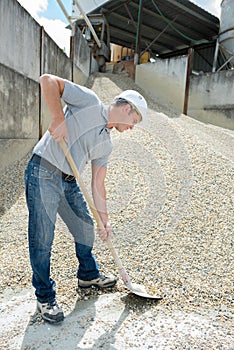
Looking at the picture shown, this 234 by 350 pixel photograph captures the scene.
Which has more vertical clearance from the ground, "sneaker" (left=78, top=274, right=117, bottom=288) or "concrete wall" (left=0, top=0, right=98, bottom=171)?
"concrete wall" (left=0, top=0, right=98, bottom=171)

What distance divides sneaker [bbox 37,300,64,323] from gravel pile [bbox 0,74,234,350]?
0.09 meters

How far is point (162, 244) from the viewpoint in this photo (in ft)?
7.41

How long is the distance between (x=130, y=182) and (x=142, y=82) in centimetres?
565

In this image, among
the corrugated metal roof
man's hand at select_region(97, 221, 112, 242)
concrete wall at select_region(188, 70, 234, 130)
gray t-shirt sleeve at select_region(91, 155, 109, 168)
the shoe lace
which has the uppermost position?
the corrugated metal roof

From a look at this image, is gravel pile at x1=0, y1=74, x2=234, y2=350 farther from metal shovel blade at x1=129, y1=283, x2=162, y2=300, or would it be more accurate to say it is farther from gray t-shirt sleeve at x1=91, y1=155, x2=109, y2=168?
gray t-shirt sleeve at x1=91, y1=155, x2=109, y2=168

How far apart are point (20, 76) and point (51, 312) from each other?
3231 millimetres

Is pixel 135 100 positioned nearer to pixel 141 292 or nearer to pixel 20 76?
pixel 141 292

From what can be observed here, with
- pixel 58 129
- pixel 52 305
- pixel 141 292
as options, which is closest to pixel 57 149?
pixel 58 129

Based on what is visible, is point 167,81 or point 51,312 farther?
point 167,81

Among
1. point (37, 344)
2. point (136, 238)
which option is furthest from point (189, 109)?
point (37, 344)

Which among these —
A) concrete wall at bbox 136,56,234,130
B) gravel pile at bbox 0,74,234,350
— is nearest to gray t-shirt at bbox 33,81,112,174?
gravel pile at bbox 0,74,234,350

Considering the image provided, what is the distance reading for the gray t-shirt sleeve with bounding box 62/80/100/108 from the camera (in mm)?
1502

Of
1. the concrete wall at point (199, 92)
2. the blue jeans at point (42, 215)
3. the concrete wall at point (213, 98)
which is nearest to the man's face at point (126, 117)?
the blue jeans at point (42, 215)

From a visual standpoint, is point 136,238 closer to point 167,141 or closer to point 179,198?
point 179,198
